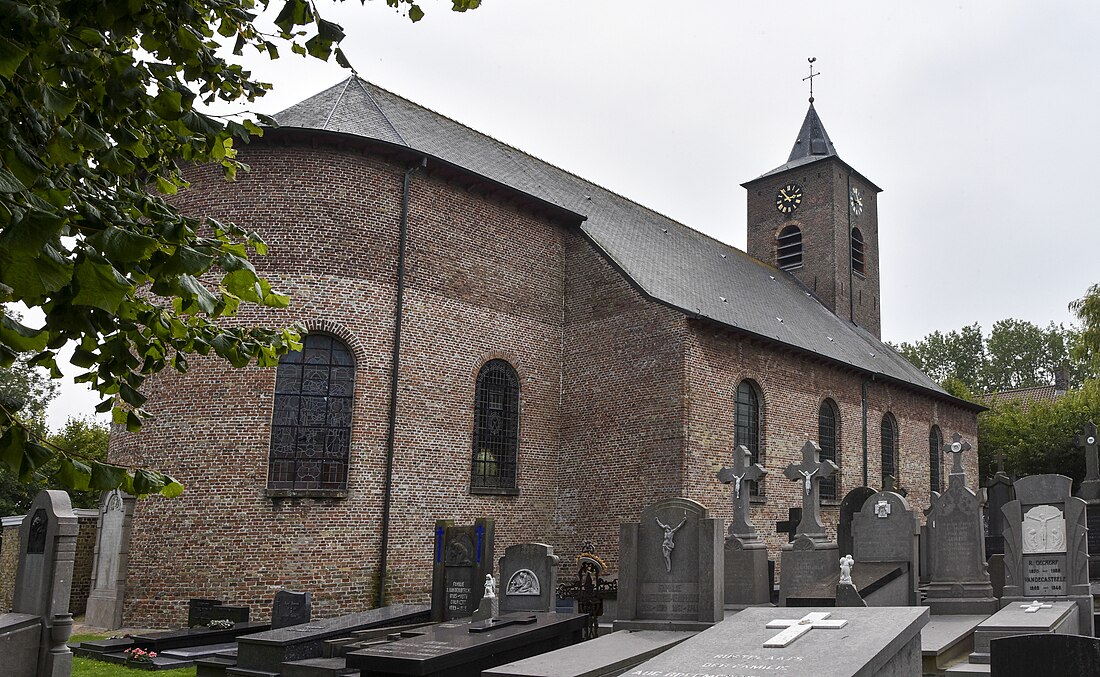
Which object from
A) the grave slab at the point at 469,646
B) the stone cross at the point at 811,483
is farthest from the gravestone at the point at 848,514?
the grave slab at the point at 469,646

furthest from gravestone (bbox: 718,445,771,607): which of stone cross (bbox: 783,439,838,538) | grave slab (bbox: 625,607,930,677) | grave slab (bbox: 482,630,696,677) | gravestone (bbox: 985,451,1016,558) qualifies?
gravestone (bbox: 985,451,1016,558)

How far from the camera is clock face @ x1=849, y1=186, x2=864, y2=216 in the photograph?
31975mm

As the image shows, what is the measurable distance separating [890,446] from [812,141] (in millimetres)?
13058

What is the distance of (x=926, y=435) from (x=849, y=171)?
10.3m

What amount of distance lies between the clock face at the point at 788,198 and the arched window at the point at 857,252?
7.45 feet

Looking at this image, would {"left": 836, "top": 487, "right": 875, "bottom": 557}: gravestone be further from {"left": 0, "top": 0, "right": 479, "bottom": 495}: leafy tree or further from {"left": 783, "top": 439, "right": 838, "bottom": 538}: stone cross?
{"left": 0, "top": 0, "right": 479, "bottom": 495}: leafy tree

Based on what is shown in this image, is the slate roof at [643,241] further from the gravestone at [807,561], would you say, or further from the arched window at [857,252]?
the gravestone at [807,561]

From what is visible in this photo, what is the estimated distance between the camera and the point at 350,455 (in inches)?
576

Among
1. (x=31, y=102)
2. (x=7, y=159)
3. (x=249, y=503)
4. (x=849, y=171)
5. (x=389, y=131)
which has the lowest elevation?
(x=249, y=503)

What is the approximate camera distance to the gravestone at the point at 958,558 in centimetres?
1134

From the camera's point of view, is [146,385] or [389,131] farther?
[389,131]

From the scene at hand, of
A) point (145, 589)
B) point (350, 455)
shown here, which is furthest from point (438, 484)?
point (145, 589)

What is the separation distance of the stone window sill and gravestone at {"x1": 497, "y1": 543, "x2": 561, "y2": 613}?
181 inches

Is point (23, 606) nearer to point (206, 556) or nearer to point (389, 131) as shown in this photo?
point (206, 556)
